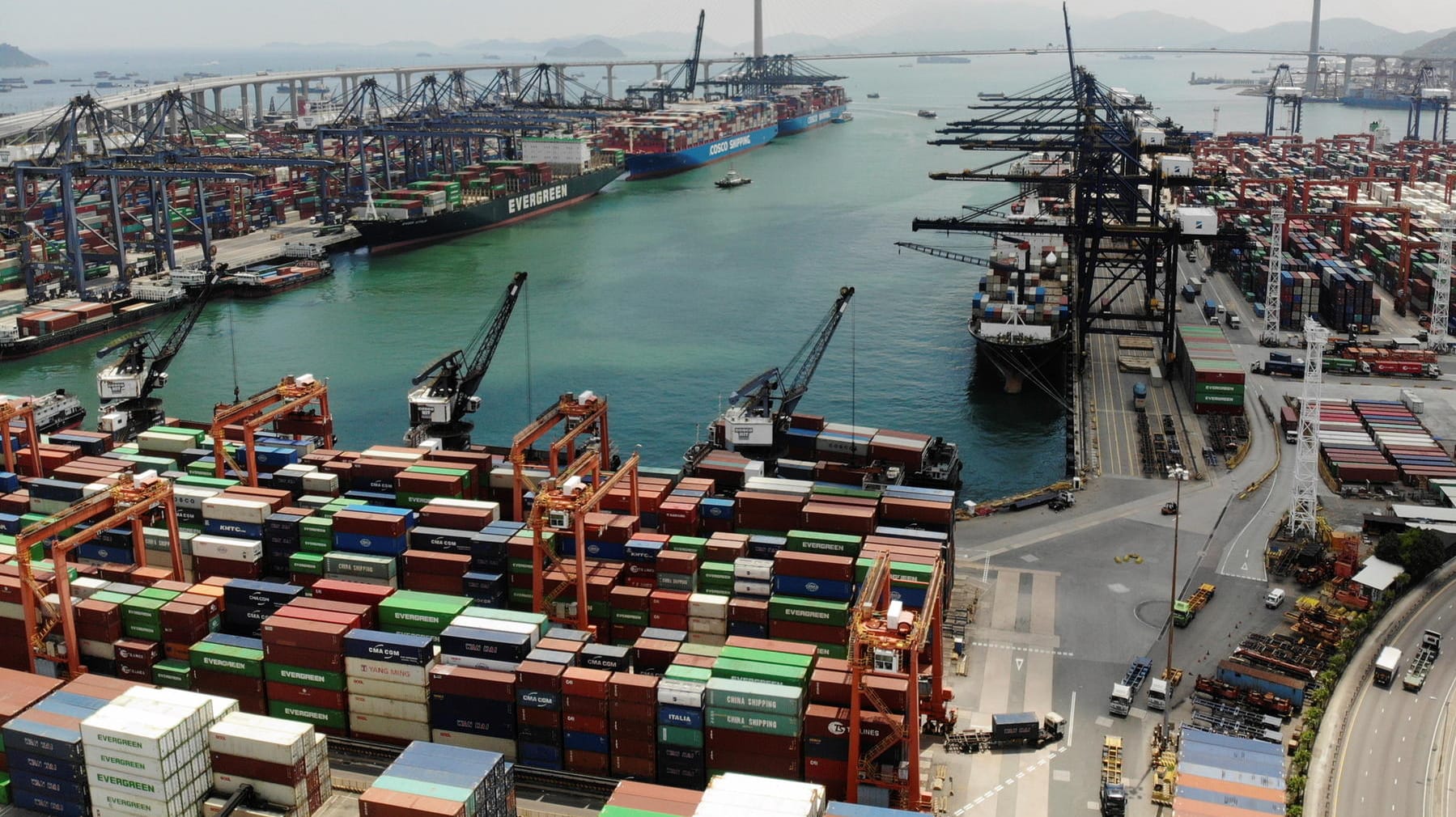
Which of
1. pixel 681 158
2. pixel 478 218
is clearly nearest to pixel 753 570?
pixel 478 218

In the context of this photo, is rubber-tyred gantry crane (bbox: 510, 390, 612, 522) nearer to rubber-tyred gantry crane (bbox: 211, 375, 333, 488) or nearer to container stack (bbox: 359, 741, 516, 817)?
rubber-tyred gantry crane (bbox: 211, 375, 333, 488)

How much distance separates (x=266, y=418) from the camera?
41.1 m

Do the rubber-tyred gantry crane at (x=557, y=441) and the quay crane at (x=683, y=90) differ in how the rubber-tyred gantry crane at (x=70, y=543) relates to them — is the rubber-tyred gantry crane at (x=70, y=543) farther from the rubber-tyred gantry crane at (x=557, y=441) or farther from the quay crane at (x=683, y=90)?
the quay crane at (x=683, y=90)

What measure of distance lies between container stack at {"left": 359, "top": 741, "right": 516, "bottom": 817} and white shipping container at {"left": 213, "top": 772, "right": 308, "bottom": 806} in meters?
2.19

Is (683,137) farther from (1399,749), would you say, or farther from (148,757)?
(148,757)

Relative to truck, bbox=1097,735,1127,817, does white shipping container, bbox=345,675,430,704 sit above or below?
above


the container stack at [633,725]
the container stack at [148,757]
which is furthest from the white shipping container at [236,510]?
the container stack at [633,725]

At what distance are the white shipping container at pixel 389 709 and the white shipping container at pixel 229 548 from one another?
23.1ft

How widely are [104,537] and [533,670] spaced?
14248 millimetres

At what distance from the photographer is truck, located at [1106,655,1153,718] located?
2948cm

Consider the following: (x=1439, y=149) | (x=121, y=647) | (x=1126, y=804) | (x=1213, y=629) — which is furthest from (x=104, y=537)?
(x=1439, y=149)

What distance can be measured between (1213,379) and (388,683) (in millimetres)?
35915

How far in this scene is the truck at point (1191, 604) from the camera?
111 feet

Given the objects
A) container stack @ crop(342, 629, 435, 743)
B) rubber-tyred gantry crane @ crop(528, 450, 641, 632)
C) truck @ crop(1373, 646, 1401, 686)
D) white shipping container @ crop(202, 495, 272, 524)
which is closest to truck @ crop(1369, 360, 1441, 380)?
truck @ crop(1373, 646, 1401, 686)
